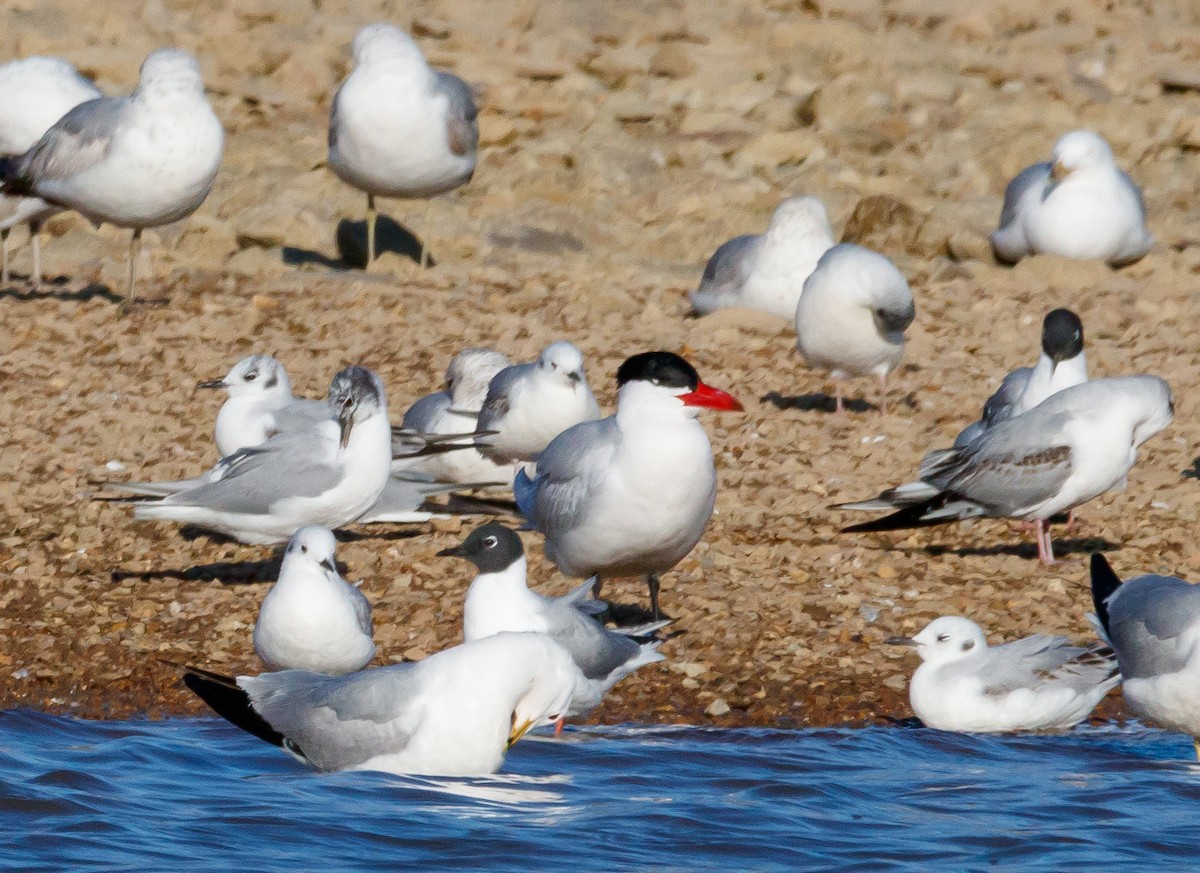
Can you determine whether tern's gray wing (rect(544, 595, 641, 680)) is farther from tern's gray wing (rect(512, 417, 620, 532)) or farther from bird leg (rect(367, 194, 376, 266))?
bird leg (rect(367, 194, 376, 266))

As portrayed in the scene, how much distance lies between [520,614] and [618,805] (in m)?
1.12

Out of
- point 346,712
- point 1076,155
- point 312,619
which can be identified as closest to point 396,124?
point 1076,155

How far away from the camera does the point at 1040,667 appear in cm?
761

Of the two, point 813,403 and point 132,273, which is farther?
point 132,273

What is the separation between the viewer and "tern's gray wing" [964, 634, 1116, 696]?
24.8 feet

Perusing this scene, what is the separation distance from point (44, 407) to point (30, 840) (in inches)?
215

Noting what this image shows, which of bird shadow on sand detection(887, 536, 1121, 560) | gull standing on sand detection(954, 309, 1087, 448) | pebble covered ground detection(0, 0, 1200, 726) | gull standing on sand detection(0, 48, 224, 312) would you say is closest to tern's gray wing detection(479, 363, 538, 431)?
pebble covered ground detection(0, 0, 1200, 726)

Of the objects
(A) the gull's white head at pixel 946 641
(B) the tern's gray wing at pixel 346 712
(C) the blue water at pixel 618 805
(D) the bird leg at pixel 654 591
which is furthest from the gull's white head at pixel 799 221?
(B) the tern's gray wing at pixel 346 712

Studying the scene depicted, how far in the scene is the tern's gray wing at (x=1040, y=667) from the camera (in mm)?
7574

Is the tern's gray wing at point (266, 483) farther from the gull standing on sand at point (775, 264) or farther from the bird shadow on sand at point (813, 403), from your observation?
the gull standing on sand at point (775, 264)

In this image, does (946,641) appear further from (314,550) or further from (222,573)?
(222,573)

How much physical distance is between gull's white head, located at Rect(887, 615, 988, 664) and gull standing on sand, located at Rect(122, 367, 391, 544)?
255 cm

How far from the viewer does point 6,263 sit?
13.8m

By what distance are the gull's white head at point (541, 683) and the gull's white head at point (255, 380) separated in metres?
4.03
